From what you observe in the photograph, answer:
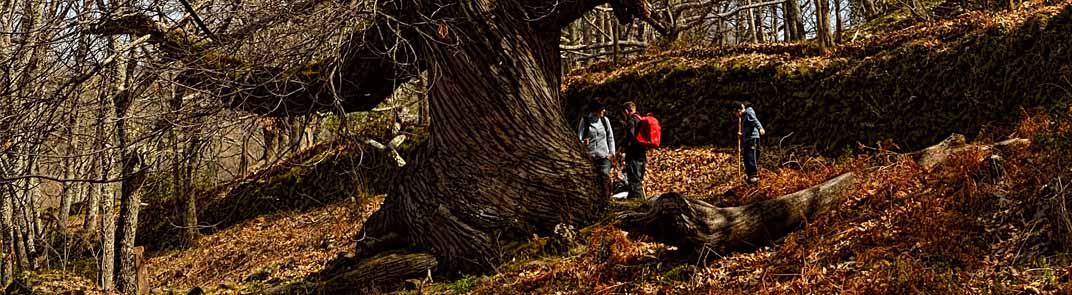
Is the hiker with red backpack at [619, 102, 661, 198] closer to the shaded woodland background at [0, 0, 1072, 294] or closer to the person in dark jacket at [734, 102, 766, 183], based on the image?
the shaded woodland background at [0, 0, 1072, 294]

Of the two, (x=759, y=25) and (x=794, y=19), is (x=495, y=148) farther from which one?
(x=759, y=25)

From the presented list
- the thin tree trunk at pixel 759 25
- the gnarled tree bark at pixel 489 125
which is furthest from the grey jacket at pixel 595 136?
the thin tree trunk at pixel 759 25

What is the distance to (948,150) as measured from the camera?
7.64m

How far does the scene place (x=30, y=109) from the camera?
6051mm

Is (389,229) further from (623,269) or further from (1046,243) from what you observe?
(1046,243)

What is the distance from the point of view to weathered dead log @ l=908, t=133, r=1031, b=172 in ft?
23.1

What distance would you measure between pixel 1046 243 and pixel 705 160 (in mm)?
8504

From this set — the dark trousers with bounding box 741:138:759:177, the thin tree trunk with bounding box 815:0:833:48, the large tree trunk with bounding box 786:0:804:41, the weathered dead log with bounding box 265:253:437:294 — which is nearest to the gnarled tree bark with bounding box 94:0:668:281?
the weathered dead log with bounding box 265:253:437:294

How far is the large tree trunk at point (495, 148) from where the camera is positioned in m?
7.81

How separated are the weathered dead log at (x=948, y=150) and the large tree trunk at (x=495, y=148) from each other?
3186mm

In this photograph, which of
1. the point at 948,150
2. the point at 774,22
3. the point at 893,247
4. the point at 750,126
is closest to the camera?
the point at 893,247

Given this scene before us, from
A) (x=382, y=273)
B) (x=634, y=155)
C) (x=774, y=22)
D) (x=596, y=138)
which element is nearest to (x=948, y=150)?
(x=634, y=155)

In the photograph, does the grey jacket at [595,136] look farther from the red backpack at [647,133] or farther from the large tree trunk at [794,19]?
the large tree trunk at [794,19]

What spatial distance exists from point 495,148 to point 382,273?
173 centimetres
